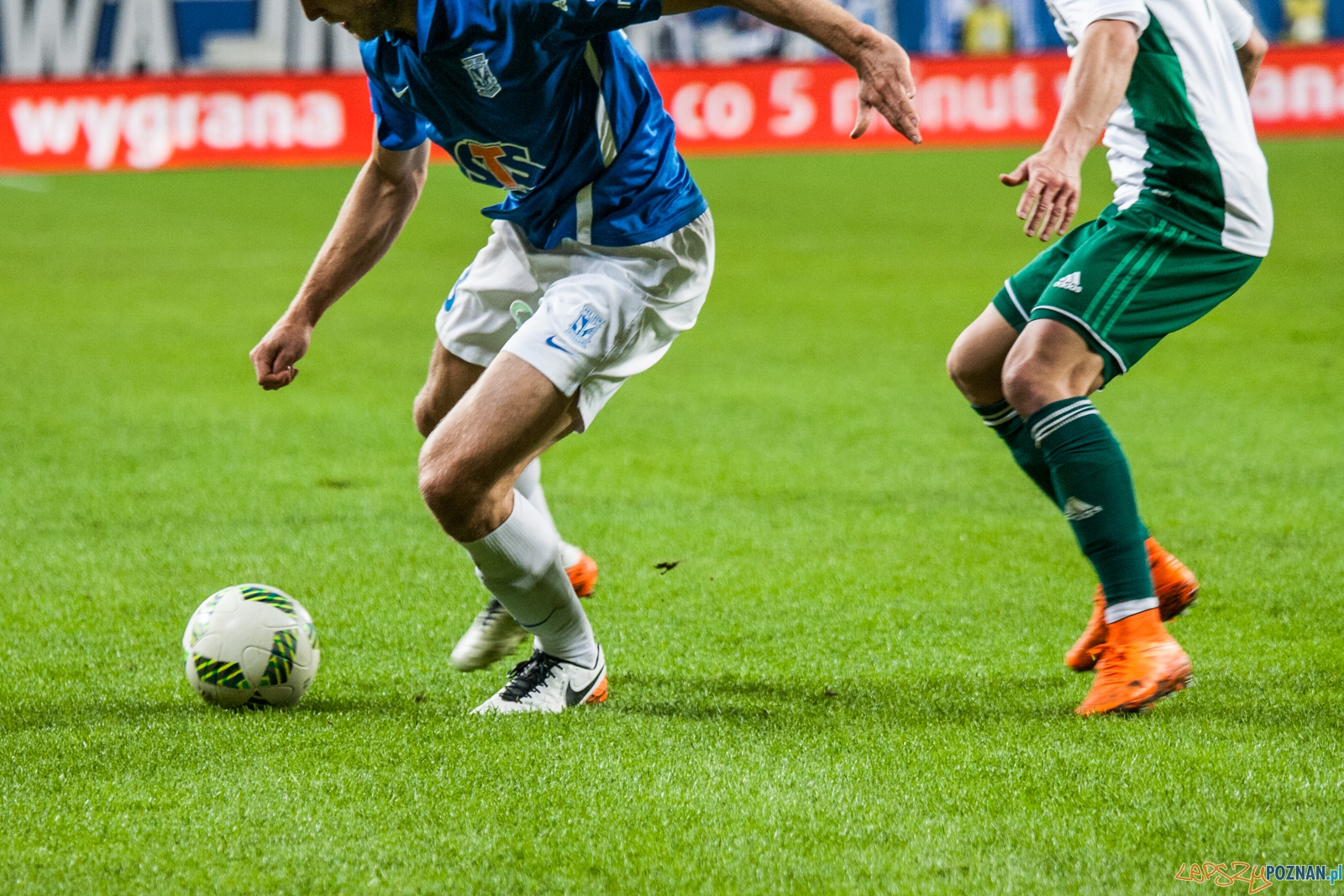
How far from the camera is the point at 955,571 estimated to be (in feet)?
16.3

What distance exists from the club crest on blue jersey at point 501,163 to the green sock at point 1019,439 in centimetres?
128

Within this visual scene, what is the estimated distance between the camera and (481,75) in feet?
11.1

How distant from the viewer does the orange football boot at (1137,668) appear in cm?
339

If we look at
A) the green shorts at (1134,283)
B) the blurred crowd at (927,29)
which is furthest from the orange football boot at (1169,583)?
the blurred crowd at (927,29)

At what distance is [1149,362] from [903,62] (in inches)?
257

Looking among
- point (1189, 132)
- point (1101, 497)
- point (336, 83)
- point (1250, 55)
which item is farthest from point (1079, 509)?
point (336, 83)

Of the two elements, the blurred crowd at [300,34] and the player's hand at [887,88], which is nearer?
the player's hand at [887,88]

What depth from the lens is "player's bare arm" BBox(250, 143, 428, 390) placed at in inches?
153

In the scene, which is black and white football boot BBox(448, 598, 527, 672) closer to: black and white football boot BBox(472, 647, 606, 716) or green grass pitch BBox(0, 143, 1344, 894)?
green grass pitch BBox(0, 143, 1344, 894)

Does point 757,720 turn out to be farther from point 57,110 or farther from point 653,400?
point 57,110

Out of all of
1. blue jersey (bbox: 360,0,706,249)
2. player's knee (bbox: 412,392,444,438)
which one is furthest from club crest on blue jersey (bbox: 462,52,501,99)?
player's knee (bbox: 412,392,444,438)

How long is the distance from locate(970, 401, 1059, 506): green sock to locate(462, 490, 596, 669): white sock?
118cm

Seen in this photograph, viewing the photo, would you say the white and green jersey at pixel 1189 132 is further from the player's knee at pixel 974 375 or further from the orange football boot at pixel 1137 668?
the orange football boot at pixel 1137 668

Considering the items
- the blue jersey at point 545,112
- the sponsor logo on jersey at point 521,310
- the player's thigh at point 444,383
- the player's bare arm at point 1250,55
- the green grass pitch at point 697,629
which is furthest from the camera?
the player's bare arm at point 1250,55
